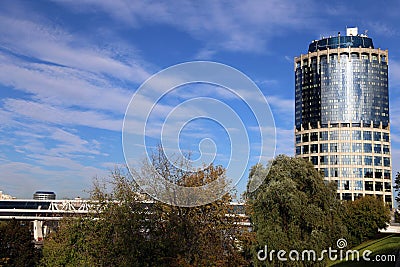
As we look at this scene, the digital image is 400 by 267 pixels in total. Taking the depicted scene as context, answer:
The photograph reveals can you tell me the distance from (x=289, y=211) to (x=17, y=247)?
69.5 feet

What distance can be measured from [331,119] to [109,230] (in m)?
108

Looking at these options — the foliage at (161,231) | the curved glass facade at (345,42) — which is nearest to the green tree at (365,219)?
the foliage at (161,231)

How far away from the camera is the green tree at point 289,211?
3123 cm

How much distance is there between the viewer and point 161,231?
17719 mm

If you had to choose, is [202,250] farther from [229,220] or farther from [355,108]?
[355,108]

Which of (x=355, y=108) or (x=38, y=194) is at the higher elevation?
(x=355, y=108)

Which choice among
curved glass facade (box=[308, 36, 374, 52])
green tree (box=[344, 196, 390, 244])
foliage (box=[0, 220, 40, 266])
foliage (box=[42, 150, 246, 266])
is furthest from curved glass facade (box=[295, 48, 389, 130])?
foliage (box=[42, 150, 246, 266])

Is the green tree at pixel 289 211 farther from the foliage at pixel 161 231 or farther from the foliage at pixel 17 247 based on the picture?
the foliage at pixel 17 247

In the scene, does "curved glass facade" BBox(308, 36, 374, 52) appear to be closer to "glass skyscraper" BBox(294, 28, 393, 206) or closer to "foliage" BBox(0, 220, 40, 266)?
"glass skyscraper" BBox(294, 28, 393, 206)

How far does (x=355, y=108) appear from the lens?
118m

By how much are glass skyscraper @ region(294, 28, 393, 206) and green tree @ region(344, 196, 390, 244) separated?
48.0 m

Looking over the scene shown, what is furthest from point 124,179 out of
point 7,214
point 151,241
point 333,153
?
point 333,153

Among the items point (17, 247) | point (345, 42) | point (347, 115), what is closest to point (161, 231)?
point (17, 247)

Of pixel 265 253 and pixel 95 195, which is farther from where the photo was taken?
pixel 265 253
